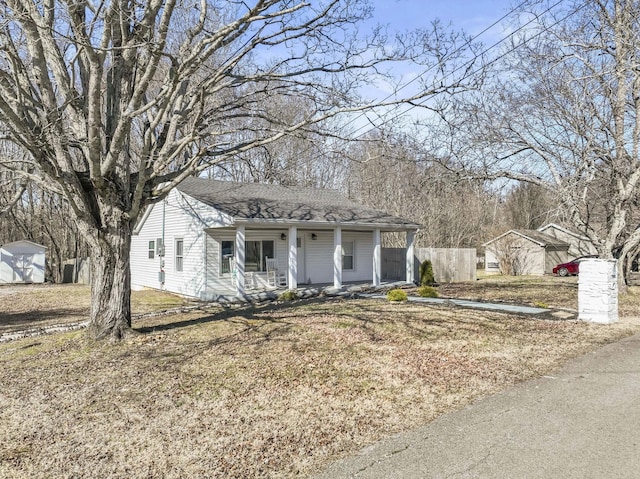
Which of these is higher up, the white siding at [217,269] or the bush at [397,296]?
the white siding at [217,269]

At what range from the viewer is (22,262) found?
71.8ft

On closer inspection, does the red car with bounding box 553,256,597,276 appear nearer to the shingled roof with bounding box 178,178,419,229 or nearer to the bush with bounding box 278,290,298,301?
the shingled roof with bounding box 178,178,419,229

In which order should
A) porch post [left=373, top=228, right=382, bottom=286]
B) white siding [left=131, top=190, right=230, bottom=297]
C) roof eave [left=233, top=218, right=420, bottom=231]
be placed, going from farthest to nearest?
porch post [left=373, top=228, right=382, bottom=286]
white siding [left=131, top=190, right=230, bottom=297]
roof eave [left=233, top=218, right=420, bottom=231]

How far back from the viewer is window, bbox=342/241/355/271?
18.9 metres

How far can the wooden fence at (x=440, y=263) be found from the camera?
2138 cm

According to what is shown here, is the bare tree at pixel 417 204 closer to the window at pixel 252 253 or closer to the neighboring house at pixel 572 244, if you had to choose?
the neighboring house at pixel 572 244

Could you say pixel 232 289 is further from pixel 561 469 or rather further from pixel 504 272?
pixel 504 272

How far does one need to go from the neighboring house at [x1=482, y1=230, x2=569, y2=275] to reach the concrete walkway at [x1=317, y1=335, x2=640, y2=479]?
26133 millimetres

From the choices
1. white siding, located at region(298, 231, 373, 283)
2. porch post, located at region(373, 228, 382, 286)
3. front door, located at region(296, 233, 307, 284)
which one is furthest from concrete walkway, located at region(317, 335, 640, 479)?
white siding, located at region(298, 231, 373, 283)

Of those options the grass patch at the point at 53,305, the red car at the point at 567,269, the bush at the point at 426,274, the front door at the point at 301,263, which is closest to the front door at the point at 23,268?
the grass patch at the point at 53,305

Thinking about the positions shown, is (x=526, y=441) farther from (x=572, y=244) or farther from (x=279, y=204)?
(x=572, y=244)

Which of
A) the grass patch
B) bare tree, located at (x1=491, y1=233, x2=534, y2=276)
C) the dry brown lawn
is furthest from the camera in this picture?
bare tree, located at (x1=491, y1=233, x2=534, y2=276)

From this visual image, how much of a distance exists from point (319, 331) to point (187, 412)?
4.10 meters

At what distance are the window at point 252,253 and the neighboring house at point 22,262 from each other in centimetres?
1284
